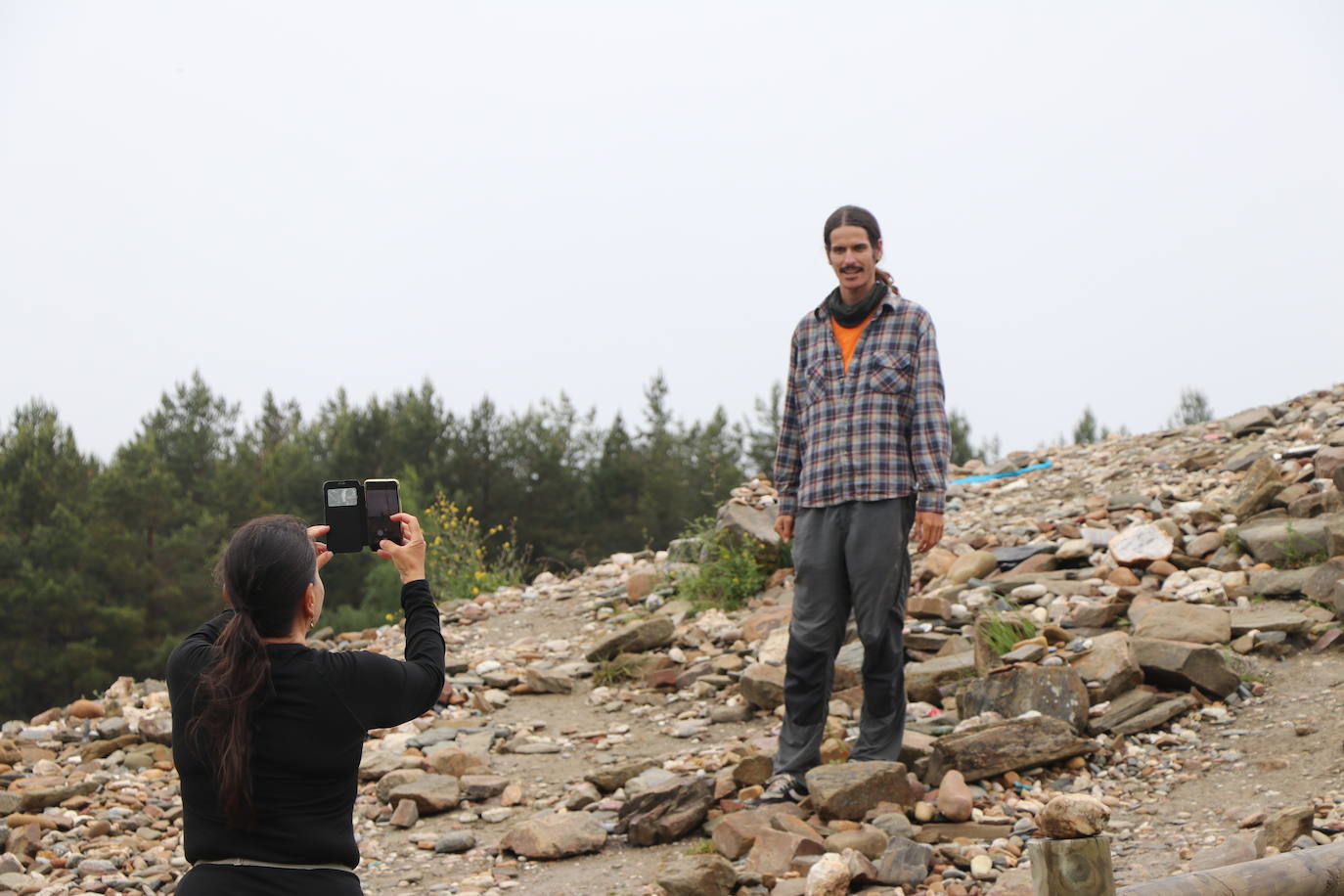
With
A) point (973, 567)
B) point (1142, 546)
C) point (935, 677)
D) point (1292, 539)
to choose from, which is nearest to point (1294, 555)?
point (1292, 539)

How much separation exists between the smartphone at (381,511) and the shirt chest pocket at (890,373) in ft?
7.12

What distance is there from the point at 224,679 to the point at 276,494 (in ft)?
79.7

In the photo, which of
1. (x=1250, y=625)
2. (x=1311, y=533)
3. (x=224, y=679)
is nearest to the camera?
(x=224, y=679)

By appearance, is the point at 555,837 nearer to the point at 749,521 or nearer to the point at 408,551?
the point at 408,551

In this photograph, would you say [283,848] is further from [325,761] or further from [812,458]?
[812,458]

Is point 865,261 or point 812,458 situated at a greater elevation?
point 865,261

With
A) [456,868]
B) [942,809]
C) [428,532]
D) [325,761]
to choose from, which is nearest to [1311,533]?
[942,809]

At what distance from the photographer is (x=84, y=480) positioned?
23.0 meters

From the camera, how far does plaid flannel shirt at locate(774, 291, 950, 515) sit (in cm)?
411

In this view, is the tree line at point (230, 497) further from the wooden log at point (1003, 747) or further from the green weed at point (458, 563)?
the wooden log at point (1003, 747)

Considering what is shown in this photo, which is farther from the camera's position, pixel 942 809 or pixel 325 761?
pixel 942 809

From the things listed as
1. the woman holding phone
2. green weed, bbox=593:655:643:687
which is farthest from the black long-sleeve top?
green weed, bbox=593:655:643:687

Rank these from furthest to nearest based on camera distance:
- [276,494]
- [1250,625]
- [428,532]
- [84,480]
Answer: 1. [276,494]
2. [84,480]
3. [428,532]
4. [1250,625]

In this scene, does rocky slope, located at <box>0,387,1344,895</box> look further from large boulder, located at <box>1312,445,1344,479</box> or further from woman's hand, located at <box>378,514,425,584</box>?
woman's hand, located at <box>378,514,425,584</box>
